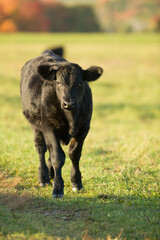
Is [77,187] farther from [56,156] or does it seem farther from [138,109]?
[138,109]

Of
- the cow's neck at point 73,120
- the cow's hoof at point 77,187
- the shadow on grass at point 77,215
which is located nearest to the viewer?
the shadow on grass at point 77,215

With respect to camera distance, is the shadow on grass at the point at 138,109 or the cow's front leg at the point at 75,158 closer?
Answer: the cow's front leg at the point at 75,158

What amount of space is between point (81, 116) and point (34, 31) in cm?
6420

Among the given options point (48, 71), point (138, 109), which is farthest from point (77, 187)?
point (138, 109)

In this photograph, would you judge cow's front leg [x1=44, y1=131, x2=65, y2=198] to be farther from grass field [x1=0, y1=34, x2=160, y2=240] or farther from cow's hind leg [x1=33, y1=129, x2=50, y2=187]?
cow's hind leg [x1=33, y1=129, x2=50, y2=187]

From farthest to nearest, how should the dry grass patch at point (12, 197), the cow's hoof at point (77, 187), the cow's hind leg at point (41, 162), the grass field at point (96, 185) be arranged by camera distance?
the cow's hind leg at point (41, 162)
the cow's hoof at point (77, 187)
the dry grass patch at point (12, 197)
the grass field at point (96, 185)

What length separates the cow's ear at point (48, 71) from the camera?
627 centimetres

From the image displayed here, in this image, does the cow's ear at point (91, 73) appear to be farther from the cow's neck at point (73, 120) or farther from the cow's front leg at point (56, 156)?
the cow's front leg at point (56, 156)

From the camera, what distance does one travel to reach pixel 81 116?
6316 mm

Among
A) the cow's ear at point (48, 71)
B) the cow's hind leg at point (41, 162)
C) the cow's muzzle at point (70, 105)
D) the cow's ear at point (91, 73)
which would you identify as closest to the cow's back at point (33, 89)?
the cow's hind leg at point (41, 162)

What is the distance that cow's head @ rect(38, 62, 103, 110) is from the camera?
585cm

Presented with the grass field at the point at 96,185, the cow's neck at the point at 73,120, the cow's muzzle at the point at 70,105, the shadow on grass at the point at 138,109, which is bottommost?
the shadow on grass at the point at 138,109

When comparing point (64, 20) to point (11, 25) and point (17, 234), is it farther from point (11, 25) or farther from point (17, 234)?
point (17, 234)

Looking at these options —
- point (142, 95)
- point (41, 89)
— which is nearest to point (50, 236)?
point (41, 89)
